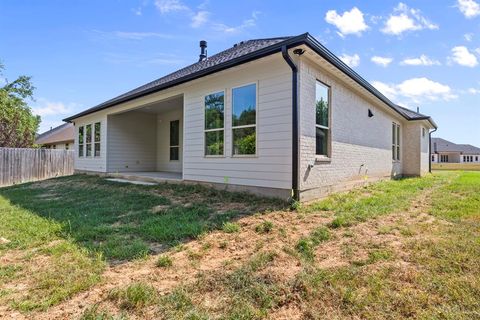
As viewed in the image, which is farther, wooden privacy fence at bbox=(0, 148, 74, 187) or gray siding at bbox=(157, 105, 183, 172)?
wooden privacy fence at bbox=(0, 148, 74, 187)

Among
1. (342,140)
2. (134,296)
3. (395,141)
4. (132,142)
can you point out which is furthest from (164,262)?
(395,141)

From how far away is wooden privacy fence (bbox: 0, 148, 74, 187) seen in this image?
45.2ft

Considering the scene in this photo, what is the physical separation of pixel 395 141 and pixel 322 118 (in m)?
8.60

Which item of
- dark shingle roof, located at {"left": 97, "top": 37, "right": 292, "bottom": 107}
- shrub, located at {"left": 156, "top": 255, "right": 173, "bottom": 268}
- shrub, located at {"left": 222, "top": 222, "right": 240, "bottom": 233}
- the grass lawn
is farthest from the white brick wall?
shrub, located at {"left": 156, "top": 255, "right": 173, "bottom": 268}

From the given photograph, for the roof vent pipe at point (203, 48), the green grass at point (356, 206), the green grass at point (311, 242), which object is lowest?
the green grass at point (311, 242)

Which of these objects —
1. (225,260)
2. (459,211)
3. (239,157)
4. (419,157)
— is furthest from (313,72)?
(419,157)

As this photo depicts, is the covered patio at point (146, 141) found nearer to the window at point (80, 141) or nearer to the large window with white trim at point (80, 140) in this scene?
the large window with white trim at point (80, 140)

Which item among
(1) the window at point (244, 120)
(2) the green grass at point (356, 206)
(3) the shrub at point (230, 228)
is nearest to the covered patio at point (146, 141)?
(1) the window at point (244, 120)

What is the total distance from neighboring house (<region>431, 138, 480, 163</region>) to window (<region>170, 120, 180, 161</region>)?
162 feet

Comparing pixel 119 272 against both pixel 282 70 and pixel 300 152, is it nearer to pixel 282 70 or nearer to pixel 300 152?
pixel 300 152

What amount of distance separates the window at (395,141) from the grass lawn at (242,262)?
7995 mm

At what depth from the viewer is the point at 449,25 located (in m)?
8.93

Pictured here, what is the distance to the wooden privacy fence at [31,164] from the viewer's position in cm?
1378

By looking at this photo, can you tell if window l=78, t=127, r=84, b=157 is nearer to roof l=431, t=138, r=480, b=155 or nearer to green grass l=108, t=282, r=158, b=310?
green grass l=108, t=282, r=158, b=310
